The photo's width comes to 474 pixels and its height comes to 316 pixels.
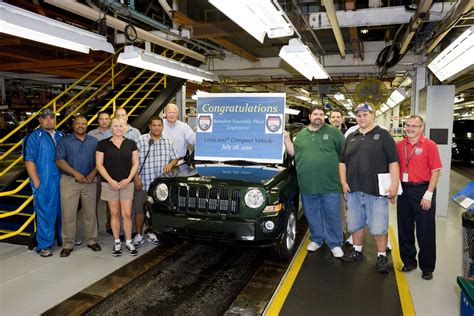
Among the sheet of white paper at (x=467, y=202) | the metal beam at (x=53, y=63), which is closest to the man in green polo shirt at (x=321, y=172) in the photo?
the sheet of white paper at (x=467, y=202)

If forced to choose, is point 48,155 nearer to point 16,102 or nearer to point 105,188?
point 105,188

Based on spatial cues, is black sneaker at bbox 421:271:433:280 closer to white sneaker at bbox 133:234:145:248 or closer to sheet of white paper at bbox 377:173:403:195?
sheet of white paper at bbox 377:173:403:195

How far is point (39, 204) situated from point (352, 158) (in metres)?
4.02

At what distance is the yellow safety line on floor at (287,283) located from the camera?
3.41 m

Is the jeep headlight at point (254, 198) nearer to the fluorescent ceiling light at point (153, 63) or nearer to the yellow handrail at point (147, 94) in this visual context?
the fluorescent ceiling light at point (153, 63)

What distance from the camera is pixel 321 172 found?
181 inches

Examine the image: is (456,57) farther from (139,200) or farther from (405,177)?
(139,200)

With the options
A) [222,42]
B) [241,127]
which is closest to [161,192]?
[241,127]

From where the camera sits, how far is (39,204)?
4766mm

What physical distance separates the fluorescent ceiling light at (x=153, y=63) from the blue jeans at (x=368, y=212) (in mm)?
3652

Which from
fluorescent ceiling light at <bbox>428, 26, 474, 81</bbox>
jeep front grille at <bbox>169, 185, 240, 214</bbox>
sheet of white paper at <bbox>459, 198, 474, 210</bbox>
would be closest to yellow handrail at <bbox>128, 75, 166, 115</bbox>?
jeep front grille at <bbox>169, 185, 240, 214</bbox>

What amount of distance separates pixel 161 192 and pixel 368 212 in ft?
8.18

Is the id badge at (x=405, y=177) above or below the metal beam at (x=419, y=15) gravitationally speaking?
below

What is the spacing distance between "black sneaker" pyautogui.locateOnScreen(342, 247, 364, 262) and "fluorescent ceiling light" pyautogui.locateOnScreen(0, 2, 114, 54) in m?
4.11
